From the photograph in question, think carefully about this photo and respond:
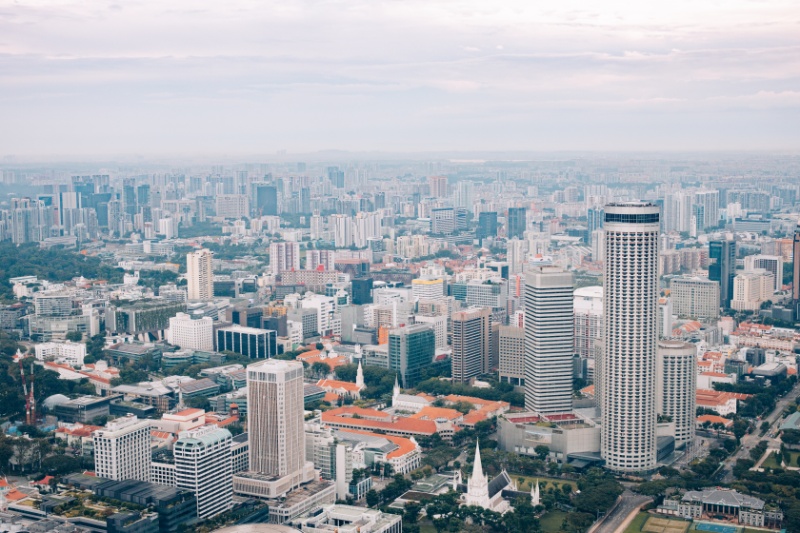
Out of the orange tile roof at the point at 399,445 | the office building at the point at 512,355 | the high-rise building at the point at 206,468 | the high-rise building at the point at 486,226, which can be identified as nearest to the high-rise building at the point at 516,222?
the high-rise building at the point at 486,226

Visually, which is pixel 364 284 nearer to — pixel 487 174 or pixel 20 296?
pixel 20 296

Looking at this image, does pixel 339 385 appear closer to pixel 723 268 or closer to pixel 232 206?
pixel 723 268

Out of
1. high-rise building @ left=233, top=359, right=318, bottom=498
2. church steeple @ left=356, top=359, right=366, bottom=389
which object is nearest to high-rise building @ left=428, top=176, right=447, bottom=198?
church steeple @ left=356, top=359, right=366, bottom=389

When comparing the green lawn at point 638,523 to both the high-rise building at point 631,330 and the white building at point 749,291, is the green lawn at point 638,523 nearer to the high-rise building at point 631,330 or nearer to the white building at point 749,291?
the high-rise building at point 631,330

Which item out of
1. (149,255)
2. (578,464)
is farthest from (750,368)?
(149,255)

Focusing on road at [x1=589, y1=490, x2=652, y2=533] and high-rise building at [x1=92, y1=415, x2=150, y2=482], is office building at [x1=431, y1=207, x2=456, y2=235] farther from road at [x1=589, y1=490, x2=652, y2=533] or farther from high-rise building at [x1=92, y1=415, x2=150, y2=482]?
high-rise building at [x1=92, y1=415, x2=150, y2=482]

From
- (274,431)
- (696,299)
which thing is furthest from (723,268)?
(274,431)

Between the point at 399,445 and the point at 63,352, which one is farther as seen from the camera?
the point at 63,352

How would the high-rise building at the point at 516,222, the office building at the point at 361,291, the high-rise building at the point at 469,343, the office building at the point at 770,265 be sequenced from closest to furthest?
the high-rise building at the point at 469,343 < the office building at the point at 770,265 < the office building at the point at 361,291 < the high-rise building at the point at 516,222
